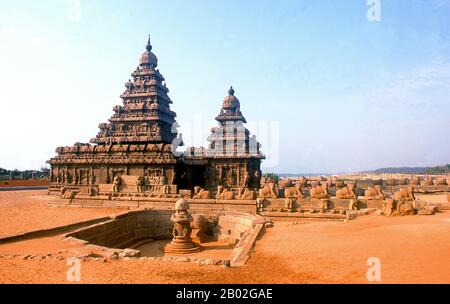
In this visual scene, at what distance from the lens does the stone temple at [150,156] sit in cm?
3186

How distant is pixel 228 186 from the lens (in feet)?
106

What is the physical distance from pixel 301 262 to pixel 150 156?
26273 millimetres

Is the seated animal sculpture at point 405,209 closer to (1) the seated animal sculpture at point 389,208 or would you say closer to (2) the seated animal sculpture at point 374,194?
(1) the seated animal sculpture at point 389,208

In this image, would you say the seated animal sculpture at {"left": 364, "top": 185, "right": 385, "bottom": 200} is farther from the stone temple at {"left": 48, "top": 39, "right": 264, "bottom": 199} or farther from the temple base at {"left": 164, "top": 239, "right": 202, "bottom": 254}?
the stone temple at {"left": 48, "top": 39, "right": 264, "bottom": 199}

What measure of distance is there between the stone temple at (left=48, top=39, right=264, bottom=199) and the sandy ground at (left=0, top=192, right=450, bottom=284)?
16472 millimetres

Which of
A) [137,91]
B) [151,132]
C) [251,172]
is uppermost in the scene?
[137,91]

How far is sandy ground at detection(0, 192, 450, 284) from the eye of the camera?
7.60 meters

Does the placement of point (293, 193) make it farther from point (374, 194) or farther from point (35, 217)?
point (35, 217)

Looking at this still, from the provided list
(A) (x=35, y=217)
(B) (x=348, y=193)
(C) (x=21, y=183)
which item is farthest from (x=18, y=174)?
(B) (x=348, y=193)

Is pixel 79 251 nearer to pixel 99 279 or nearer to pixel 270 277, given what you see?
pixel 99 279

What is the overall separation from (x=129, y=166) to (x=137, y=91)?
11647mm

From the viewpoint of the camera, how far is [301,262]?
9.01 meters

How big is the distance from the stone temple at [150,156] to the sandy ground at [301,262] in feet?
54.0
